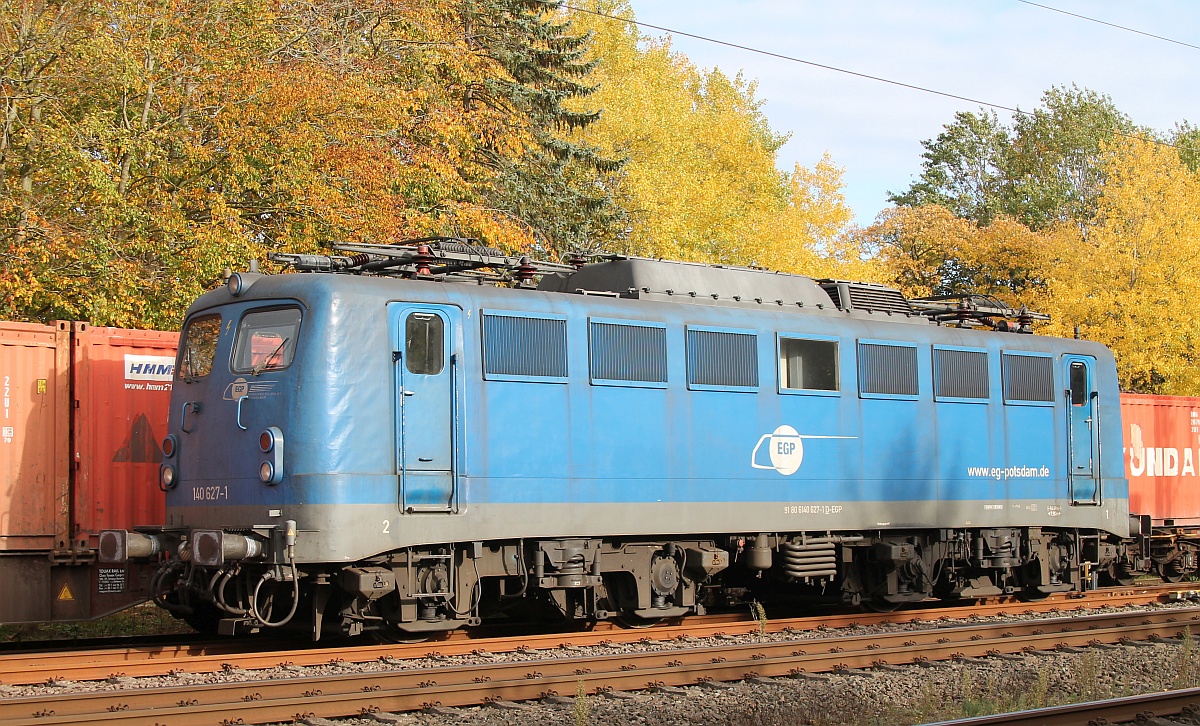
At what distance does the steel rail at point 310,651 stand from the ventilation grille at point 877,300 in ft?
13.3

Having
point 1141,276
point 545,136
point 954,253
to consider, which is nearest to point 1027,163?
point 954,253

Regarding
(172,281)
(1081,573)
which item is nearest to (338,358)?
(172,281)

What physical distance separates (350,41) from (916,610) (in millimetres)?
14153

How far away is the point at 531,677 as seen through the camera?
1005 centimetres

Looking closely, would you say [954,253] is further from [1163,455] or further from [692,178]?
[1163,455]

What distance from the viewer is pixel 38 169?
1659 centimetres

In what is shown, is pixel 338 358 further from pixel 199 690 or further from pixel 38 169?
pixel 38 169

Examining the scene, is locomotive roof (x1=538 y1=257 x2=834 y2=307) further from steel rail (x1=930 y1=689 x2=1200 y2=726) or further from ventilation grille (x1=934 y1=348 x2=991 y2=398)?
steel rail (x1=930 y1=689 x2=1200 y2=726)

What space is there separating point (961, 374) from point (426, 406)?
8021 millimetres

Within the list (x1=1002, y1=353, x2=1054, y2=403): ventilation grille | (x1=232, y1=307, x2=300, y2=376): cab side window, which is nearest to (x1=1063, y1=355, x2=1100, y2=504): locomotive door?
(x1=1002, y1=353, x2=1054, y2=403): ventilation grille

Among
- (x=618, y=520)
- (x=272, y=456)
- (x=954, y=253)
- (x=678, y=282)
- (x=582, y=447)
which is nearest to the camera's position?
(x=272, y=456)

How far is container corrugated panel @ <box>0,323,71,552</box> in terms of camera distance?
12289mm

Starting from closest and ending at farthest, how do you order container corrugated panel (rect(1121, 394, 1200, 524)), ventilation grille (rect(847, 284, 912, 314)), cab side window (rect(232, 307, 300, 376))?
cab side window (rect(232, 307, 300, 376))
ventilation grille (rect(847, 284, 912, 314))
container corrugated panel (rect(1121, 394, 1200, 524))

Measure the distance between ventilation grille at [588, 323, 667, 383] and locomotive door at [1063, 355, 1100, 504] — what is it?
7442 millimetres
